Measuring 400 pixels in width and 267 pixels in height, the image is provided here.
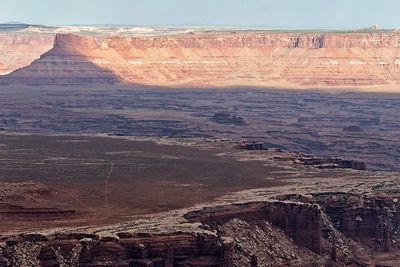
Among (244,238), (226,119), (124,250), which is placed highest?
(124,250)

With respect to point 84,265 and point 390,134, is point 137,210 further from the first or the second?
point 390,134

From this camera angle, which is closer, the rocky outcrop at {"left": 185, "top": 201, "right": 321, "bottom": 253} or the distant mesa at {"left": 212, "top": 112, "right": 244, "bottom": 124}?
the rocky outcrop at {"left": 185, "top": 201, "right": 321, "bottom": 253}

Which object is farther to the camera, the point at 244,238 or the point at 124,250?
the point at 244,238

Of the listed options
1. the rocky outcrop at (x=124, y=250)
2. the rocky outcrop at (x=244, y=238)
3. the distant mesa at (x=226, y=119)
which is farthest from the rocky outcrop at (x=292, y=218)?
the distant mesa at (x=226, y=119)

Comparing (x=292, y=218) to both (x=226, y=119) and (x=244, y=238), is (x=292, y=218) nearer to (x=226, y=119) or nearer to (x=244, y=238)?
(x=244, y=238)

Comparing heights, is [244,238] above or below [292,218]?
below

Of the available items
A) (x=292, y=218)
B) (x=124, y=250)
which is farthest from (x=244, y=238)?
(x=124, y=250)

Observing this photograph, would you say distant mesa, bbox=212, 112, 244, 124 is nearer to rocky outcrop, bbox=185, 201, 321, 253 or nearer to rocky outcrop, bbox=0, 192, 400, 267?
rocky outcrop, bbox=0, 192, 400, 267

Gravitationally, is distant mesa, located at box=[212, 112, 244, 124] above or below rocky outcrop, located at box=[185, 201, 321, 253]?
below

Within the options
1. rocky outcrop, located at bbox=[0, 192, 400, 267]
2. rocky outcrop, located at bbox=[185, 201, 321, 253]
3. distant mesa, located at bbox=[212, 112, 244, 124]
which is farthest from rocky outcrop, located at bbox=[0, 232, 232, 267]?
distant mesa, located at bbox=[212, 112, 244, 124]

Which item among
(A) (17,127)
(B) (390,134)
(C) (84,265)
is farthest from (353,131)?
(C) (84,265)

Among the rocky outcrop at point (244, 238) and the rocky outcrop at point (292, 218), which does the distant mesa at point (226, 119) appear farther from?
the rocky outcrop at point (292, 218)
